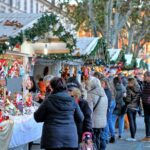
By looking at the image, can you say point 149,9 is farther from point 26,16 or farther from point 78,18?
point 26,16

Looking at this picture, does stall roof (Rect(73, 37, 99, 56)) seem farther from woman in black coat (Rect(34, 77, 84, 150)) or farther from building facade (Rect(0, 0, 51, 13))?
building facade (Rect(0, 0, 51, 13))

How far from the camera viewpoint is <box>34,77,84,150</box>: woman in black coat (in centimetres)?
643

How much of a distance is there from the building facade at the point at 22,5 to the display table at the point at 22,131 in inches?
1514

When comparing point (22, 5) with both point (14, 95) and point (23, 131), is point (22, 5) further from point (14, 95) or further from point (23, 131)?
point (23, 131)

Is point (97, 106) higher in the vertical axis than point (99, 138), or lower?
higher

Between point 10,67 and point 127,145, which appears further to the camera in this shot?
point 127,145

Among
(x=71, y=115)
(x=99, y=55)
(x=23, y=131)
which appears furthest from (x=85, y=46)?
(x=71, y=115)

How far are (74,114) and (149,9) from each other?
28.0 meters

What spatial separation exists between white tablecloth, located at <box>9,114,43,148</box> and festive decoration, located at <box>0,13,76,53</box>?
1718mm

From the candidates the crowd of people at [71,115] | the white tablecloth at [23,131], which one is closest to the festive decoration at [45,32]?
the white tablecloth at [23,131]

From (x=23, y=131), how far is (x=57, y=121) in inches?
98.8

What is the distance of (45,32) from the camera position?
1215 centimetres

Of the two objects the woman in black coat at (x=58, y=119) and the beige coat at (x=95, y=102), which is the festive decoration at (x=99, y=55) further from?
the woman in black coat at (x=58, y=119)

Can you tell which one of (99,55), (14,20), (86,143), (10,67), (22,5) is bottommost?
(86,143)
